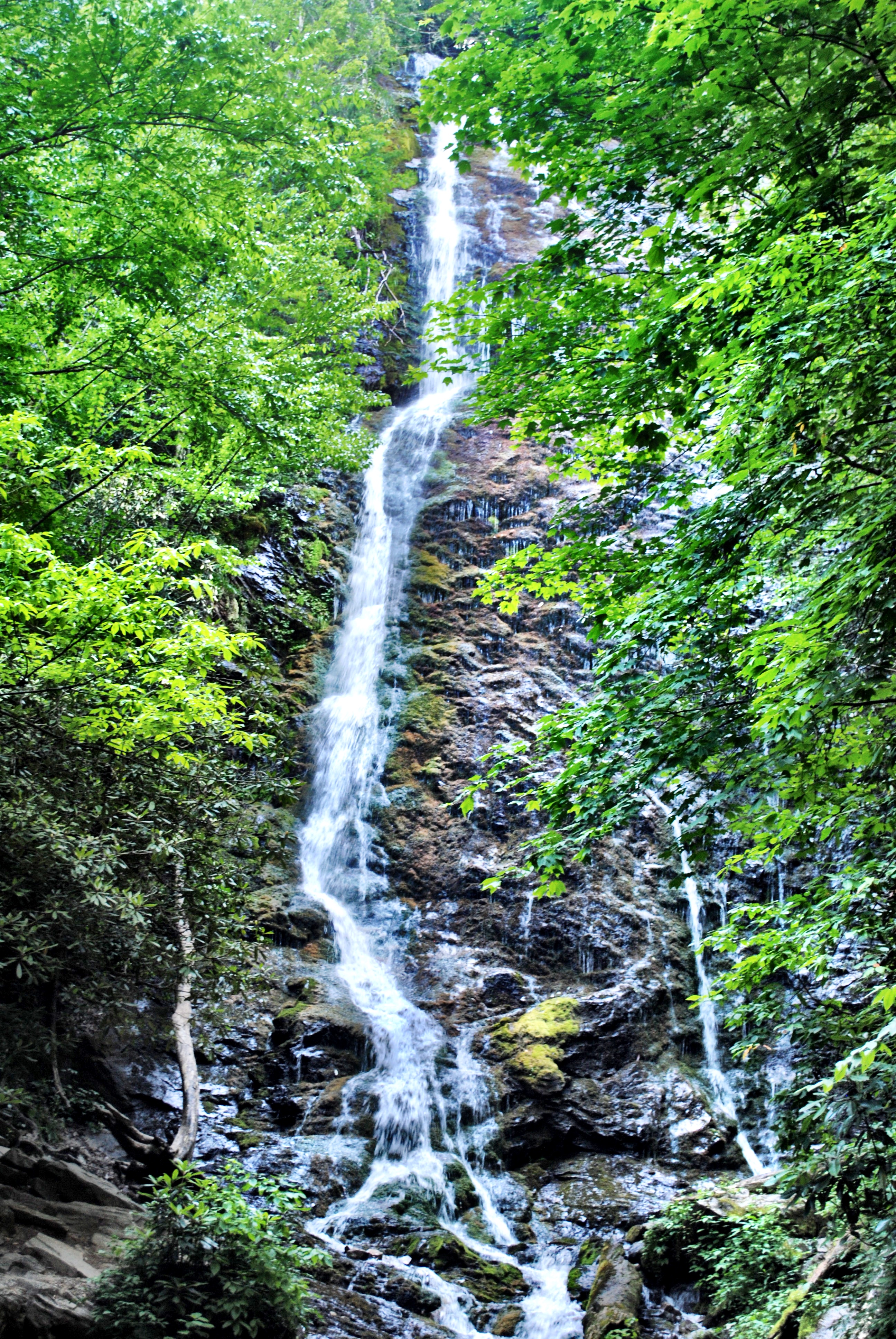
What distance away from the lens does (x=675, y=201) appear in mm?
5340

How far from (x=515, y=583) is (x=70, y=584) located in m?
3.44

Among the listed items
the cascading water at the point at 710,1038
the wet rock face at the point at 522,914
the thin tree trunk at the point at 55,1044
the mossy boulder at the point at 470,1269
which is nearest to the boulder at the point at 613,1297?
the mossy boulder at the point at 470,1269

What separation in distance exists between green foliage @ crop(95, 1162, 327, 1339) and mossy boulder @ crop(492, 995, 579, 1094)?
5.75 metres

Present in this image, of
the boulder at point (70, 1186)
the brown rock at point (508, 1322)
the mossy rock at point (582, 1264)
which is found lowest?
the brown rock at point (508, 1322)

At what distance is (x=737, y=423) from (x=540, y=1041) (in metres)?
9.39

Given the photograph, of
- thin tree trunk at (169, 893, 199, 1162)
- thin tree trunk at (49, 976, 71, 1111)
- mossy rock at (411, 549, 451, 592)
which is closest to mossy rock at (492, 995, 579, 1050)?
thin tree trunk at (169, 893, 199, 1162)

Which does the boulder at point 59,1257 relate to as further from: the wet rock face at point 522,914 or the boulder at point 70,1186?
the wet rock face at point 522,914

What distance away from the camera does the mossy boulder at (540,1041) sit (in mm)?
11062

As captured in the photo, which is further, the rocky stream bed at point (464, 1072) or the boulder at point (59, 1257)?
the rocky stream bed at point (464, 1072)

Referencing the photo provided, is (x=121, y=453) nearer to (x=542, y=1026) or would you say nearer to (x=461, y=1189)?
(x=461, y=1189)

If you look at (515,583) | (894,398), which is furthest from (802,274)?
(515,583)

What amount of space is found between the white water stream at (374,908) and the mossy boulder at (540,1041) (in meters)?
0.54

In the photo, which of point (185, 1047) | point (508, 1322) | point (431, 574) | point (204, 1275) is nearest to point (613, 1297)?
point (508, 1322)

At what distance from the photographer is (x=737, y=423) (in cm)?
478
